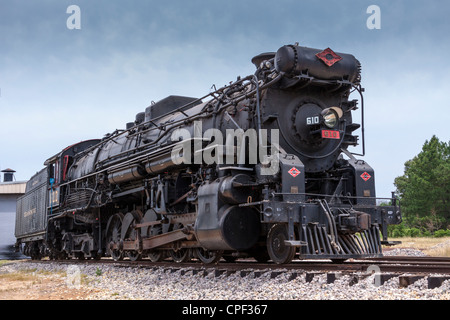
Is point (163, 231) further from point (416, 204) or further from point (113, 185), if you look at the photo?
point (416, 204)

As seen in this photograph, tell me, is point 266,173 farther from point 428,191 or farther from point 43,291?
point 428,191

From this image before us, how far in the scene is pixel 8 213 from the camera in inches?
1346

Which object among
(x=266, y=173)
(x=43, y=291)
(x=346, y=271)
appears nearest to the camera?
(x=346, y=271)

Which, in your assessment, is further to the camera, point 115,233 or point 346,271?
point 115,233

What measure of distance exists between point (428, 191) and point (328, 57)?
3498 cm

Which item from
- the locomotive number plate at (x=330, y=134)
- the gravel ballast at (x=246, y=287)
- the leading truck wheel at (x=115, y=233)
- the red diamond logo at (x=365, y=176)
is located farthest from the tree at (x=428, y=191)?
the gravel ballast at (x=246, y=287)

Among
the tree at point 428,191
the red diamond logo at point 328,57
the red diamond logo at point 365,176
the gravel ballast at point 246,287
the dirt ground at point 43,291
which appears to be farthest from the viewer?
the tree at point 428,191

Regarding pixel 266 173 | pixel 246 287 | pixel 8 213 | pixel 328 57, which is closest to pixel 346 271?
pixel 246 287

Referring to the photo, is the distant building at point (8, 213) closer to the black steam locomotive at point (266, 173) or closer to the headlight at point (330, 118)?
the black steam locomotive at point (266, 173)

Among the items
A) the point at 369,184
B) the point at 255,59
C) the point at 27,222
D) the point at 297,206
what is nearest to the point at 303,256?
the point at 297,206

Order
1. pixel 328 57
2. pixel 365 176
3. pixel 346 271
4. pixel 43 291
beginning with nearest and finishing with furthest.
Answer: pixel 346 271 → pixel 43 291 → pixel 328 57 → pixel 365 176

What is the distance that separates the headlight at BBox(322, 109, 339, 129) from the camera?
29.7 feet

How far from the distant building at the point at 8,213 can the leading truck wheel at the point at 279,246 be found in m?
28.4

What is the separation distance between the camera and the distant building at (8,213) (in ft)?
108
